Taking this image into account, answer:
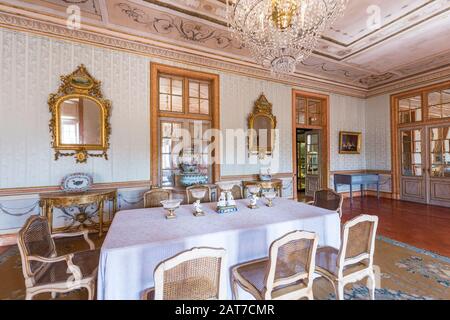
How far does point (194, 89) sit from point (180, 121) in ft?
2.83

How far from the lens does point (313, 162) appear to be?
737cm

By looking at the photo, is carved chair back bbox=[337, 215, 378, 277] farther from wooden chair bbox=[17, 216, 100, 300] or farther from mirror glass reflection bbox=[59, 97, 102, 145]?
mirror glass reflection bbox=[59, 97, 102, 145]

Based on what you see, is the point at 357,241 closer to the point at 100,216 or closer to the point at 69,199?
the point at 100,216

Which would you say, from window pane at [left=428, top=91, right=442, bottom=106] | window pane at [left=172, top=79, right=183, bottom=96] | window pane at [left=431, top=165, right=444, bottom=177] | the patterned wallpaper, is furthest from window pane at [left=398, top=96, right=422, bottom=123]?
the patterned wallpaper

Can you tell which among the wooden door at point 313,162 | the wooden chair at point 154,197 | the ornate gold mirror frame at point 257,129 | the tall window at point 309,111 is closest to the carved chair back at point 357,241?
the wooden chair at point 154,197

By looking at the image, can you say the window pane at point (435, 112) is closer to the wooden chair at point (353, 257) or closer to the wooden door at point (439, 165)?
the wooden door at point (439, 165)

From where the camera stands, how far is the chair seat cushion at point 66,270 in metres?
1.71

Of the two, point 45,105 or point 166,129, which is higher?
point 45,105

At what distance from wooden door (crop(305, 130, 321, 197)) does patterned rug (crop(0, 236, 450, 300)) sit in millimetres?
3926

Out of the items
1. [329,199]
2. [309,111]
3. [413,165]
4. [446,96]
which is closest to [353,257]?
[329,199]

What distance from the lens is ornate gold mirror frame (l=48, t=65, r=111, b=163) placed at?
3.70m

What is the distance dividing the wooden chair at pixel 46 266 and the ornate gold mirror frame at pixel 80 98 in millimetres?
2273
